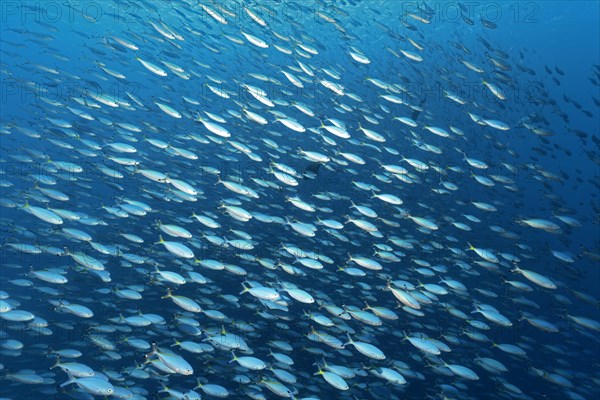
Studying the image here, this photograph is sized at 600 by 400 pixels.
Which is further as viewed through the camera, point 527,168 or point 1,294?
point 527,168

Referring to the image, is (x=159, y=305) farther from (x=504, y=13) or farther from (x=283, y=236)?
(x=504, y=13)

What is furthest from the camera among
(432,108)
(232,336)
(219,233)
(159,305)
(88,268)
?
(432,108)

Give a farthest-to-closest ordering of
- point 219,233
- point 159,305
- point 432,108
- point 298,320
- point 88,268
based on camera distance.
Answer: point 432,108 < point 219,233 < point 159,305 < point 298,320 < point 88,268

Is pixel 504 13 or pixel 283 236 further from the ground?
pixel 504 13

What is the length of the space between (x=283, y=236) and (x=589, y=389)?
934cm

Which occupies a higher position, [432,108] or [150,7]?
[432,108]

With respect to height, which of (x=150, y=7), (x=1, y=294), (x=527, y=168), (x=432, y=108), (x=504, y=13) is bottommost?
(x=1, y=294)

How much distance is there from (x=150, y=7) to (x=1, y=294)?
372 inches

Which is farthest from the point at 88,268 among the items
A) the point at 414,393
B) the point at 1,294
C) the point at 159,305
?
the point at 414,393

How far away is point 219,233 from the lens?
1342cm

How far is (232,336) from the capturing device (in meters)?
7.58

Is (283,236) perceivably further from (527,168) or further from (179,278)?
(527,168)

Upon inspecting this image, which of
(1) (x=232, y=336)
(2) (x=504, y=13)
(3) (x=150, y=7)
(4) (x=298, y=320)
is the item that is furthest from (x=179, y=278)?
(2) (x=504, y=13)

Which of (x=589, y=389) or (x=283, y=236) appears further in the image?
(x=283, y=236)
